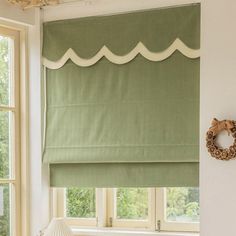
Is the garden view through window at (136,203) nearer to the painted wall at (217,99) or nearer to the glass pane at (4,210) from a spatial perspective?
the painted wall at (217,99)

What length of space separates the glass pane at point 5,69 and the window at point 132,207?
85cm

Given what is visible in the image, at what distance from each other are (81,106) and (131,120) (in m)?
0.43

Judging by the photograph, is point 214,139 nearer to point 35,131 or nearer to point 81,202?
point 81,202

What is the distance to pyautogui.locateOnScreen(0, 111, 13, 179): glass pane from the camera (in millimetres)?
4059

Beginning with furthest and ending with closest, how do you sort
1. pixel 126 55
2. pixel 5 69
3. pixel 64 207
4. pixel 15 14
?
pixel 64 207
pixel 5 69
pixel 15 14
pixel 126 55

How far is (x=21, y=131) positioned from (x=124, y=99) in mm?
901

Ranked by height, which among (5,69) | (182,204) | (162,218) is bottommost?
(162,218)

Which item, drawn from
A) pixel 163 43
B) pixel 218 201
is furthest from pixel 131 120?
pixel 218 201

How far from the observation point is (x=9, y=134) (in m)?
4.13

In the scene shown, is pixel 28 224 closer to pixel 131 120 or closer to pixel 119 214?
pixel 119 214

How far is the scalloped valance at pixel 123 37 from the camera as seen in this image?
3725 mm

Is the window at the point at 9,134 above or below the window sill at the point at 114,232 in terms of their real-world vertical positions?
above

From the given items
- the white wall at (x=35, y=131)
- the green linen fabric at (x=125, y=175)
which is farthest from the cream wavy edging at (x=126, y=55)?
the green linen fabric at (x=125, y=175)

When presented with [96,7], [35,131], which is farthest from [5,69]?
[96,7]
